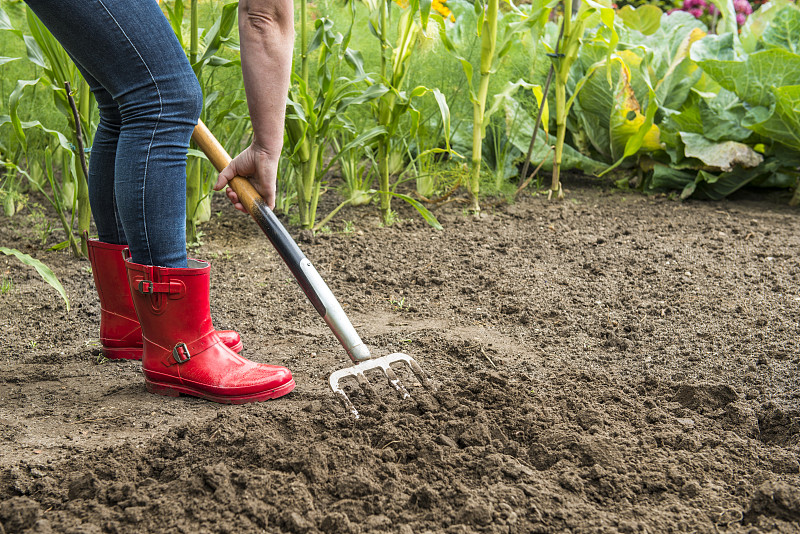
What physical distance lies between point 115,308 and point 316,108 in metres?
1.29

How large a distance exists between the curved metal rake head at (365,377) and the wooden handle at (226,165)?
1.46ft

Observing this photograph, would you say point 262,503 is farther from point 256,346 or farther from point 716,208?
point 716,208

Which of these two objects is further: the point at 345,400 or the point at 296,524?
the point at 345,400

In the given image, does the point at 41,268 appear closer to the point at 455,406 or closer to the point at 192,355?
the point at 192,355

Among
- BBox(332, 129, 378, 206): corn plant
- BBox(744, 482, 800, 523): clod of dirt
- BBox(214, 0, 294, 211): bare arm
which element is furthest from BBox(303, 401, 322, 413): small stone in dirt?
BBox(332, 129, 378, 206): corn plant

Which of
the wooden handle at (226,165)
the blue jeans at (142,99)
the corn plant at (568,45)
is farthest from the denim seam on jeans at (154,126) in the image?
the corn plant at (568,45)

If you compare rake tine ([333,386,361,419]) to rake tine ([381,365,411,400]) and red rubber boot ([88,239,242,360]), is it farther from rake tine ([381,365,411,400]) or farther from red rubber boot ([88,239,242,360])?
red rubber boot ([88,239,242,360])

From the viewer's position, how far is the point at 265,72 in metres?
1.36

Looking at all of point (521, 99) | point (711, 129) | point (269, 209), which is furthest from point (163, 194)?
point (711, 129)

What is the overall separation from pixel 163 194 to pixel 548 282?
4.77ft

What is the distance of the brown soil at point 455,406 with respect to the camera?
113cm

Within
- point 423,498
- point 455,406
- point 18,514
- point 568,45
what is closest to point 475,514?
point 423,498

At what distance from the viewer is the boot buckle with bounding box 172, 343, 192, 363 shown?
152cm

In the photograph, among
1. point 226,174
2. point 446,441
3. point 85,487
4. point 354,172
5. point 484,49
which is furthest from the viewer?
point 354,172
